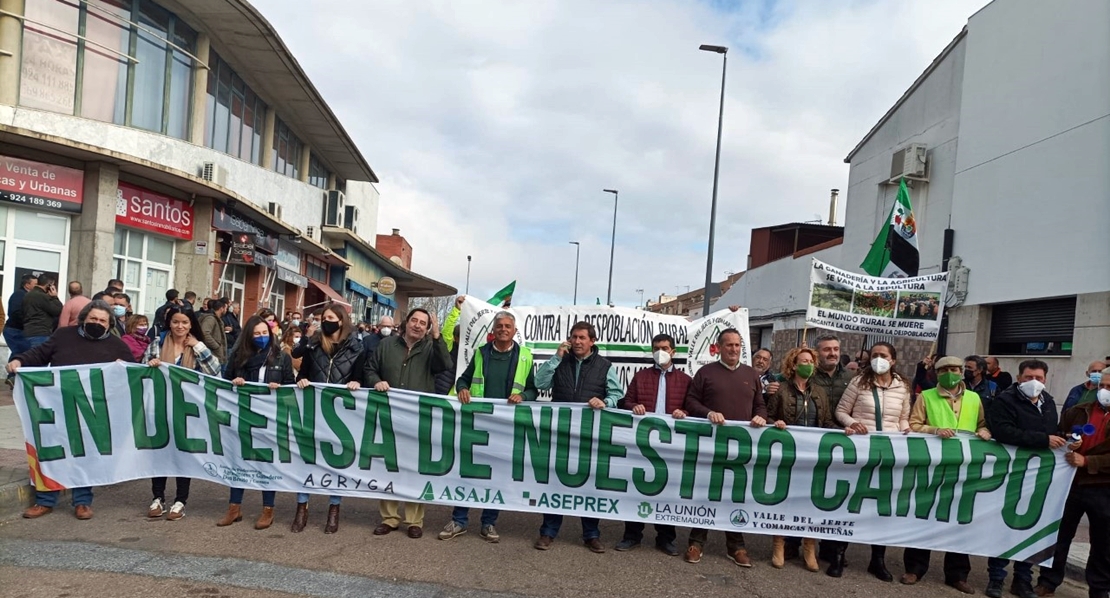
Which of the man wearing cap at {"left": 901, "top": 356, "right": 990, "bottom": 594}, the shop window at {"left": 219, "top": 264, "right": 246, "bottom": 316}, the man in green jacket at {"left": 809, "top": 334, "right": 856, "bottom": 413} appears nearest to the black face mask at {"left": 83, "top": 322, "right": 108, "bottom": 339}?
the man in green jacket at {"left": 809, "top": 334, "right": 856, "bottom": 413}

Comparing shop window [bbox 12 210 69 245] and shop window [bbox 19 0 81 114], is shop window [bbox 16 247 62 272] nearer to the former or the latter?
shop window [bbox 12 210 69 245]

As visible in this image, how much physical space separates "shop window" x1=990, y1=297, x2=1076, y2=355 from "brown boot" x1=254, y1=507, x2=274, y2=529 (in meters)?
11.5

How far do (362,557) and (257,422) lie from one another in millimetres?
1607

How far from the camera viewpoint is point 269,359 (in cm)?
641

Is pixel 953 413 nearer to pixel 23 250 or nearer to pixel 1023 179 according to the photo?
pixel 1023 179

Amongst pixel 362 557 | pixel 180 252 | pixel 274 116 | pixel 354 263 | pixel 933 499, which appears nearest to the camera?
pixel 362 557

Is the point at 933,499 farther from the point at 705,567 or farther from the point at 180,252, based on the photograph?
the point at 180,252

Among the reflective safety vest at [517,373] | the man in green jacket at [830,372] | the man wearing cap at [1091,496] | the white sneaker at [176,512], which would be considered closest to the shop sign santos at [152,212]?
the white sneaker at [176,512]

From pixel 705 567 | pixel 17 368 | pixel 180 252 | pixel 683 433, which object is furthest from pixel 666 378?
pixel 180 252

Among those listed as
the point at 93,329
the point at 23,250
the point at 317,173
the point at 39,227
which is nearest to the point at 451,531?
the point at 93,329

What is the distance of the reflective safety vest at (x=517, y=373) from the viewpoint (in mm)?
6305

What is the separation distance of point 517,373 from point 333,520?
1834 mm

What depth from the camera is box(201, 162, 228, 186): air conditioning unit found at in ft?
57.3

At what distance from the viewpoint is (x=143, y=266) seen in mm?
16266
